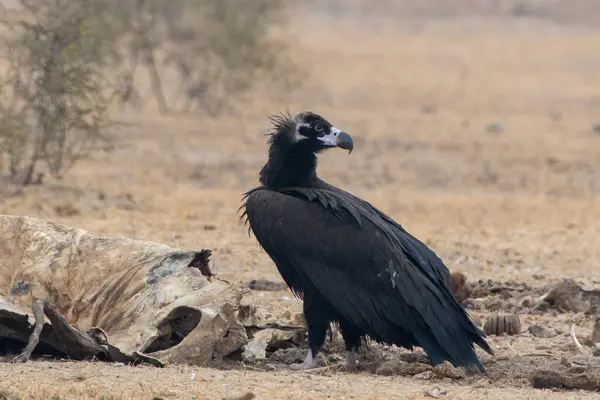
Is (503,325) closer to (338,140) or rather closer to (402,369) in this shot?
(402,369)

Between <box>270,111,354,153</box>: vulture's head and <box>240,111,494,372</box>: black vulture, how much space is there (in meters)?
0.31

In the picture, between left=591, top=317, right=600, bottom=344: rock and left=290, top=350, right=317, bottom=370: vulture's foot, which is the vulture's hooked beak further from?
left=591, top=317, right=600, bottom=344: rock

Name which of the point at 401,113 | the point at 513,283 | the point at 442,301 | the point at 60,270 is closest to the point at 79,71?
the point at 513,283

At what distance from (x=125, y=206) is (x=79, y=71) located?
65.4 inches

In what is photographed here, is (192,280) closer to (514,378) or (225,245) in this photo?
(514,378)

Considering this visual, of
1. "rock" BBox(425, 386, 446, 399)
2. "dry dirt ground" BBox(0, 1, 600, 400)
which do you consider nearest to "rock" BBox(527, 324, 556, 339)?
"dry dirt ground" BBox(0, 1, 600, 400)

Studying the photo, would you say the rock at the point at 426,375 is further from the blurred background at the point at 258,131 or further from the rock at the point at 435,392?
the blurred background at the point at 258,131

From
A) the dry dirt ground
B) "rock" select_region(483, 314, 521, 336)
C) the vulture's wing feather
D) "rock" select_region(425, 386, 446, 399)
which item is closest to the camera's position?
"rock" select_region(425, 386, 446, 399)

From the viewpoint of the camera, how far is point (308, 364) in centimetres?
680

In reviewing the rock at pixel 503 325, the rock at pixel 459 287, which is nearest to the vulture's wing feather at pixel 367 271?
the rock at pixel 503 325

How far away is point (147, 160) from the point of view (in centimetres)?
1797

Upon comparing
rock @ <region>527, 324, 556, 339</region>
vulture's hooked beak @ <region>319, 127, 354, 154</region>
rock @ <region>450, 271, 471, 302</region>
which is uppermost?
vulture's hooked beak @ <region>319, 127, 354, 154</region>

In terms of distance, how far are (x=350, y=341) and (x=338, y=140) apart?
1090 millimetres

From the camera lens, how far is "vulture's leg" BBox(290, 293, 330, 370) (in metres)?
6.78
